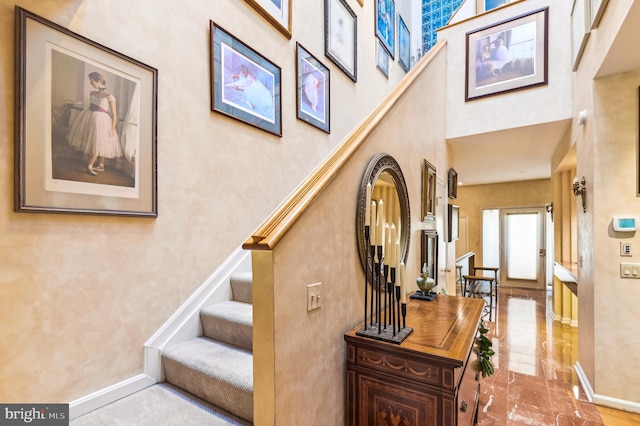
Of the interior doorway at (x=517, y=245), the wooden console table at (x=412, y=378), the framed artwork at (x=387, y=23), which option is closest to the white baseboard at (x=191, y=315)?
the wooden console table at (x=412, y=378)

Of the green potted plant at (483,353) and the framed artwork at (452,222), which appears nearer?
the green potted plant at (483,353)

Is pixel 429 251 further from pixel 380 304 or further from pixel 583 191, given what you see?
pixel 380 304

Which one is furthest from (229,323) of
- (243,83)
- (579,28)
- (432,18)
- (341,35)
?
(432,18)

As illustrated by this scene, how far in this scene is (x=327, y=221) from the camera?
1.43m

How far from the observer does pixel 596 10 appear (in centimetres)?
233

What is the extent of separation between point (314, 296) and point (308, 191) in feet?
1.48

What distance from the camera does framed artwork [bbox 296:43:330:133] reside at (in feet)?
10.1

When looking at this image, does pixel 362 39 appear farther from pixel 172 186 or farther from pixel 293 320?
pixel 293 320

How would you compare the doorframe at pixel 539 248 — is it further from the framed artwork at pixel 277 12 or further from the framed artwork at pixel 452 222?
the framed artwork at pixel 277 12

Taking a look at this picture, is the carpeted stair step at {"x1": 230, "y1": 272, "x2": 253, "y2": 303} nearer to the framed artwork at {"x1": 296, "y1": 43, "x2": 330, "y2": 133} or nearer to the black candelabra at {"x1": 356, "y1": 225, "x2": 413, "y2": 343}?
the black candelabra at {"x1": 356, "y1": 225, "x2": 413, "y2": 343}

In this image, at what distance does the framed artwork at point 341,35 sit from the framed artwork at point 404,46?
5.99ft

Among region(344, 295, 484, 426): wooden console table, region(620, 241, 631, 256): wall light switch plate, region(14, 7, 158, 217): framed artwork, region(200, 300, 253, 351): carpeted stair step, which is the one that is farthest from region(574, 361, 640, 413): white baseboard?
region(14, 7, 158, 217): framed artwork

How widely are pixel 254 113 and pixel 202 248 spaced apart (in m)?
1.18

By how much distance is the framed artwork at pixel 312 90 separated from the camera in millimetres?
3088
